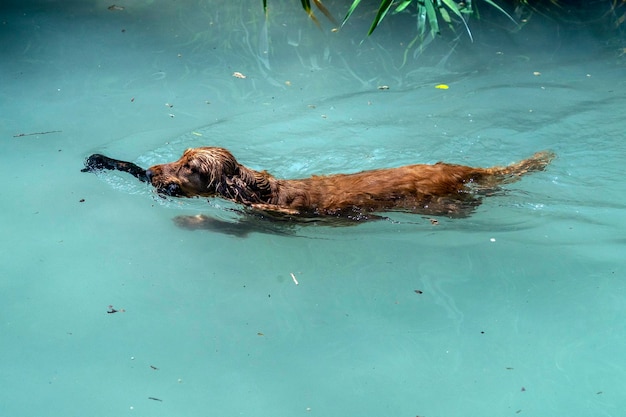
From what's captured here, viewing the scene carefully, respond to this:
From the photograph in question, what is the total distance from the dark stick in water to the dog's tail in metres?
3.70

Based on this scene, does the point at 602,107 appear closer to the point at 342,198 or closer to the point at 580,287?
the point at 580,287

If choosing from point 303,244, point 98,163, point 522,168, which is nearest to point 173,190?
point 98,163

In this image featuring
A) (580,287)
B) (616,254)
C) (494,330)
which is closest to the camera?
(494,330)

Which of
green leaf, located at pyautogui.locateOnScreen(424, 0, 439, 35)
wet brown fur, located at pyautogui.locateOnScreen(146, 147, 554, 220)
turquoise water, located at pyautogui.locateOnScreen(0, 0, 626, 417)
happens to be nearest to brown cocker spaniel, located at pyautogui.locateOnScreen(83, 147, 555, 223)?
wet brown fur, located at pyautogui.locateOnScreen(146, 147, 554, 220)

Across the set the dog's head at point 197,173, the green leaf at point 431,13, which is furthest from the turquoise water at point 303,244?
the green leaf at point 431,13

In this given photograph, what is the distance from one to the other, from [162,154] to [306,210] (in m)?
2.19

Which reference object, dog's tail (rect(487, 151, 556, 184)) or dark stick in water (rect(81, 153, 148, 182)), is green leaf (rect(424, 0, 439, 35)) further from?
dark stick in water (rect(81, 153, 148, 182))

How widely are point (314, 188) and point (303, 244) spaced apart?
605mm

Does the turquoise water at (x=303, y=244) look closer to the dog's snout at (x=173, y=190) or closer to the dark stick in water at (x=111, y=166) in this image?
the dark stick in water at (x=111, y=166)

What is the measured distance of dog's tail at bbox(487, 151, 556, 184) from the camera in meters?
7.41

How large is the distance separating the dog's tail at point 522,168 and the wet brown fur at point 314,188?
55cm

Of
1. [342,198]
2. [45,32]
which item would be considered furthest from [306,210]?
[45,32]

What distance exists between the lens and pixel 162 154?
812cm

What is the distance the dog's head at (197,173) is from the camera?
6703mm
